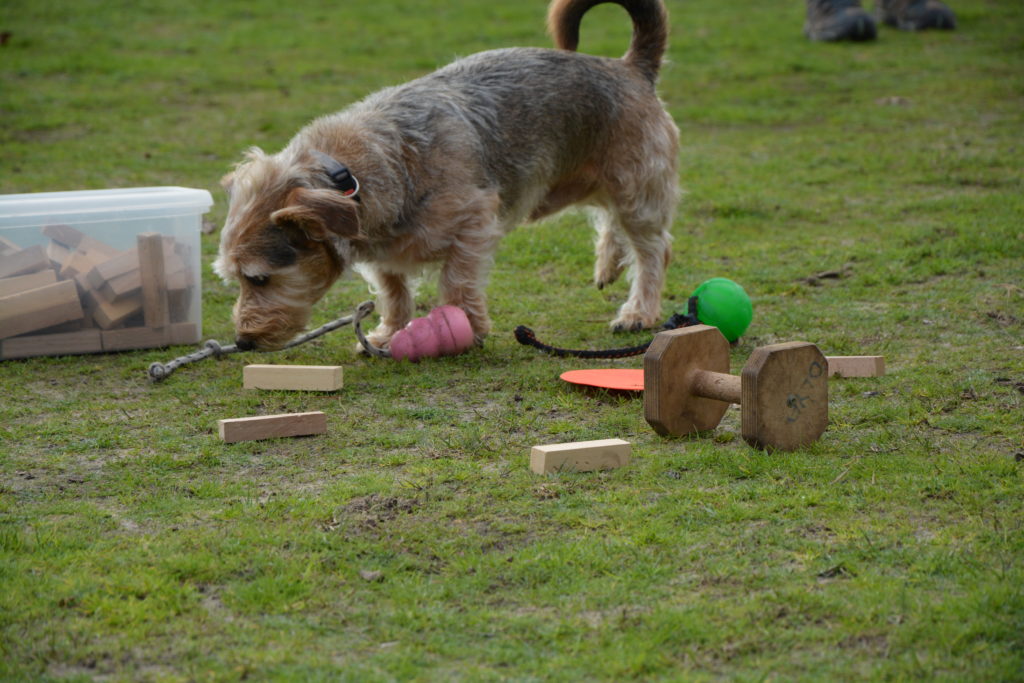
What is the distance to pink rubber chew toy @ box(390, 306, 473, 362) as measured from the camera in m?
6.38

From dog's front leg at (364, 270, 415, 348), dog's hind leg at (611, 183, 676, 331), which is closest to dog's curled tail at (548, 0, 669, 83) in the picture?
dog's hind leg at (611, 183, 676, 331)

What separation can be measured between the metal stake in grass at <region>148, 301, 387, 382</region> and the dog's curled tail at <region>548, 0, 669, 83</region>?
2.57 metres

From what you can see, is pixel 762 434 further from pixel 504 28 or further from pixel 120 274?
pixel 504 28

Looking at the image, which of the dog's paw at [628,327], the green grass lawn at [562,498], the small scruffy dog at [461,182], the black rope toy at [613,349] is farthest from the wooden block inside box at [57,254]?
the dog's paw at [628,327]

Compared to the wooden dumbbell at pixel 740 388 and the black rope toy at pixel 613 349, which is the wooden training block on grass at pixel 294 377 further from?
the wooden dumbbell at pixel 740 388

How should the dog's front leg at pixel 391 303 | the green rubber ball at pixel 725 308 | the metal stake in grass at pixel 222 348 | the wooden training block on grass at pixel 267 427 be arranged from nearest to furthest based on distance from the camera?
the wooden training block on grass at pixel 267 427 < the metal stake in grass at pixel 222 348 < the green rubber ball at pixel 725 308 < the dog's front leg at pixel 391 303

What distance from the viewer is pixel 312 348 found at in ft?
22.6

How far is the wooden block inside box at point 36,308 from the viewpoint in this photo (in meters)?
6.27

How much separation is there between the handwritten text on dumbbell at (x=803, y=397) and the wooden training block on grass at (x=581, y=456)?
0.68 metres

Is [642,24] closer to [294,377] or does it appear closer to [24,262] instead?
[294,377]

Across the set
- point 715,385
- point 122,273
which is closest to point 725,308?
point 715,385

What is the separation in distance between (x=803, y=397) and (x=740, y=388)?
28cm

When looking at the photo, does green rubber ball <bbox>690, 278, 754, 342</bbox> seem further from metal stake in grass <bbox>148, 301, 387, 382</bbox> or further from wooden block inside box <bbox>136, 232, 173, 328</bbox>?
wooden block inside box <bbox>136, 232, 173, 328</bbox>

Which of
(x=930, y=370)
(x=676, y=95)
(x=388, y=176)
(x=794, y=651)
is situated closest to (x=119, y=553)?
(x=794, y=651)
